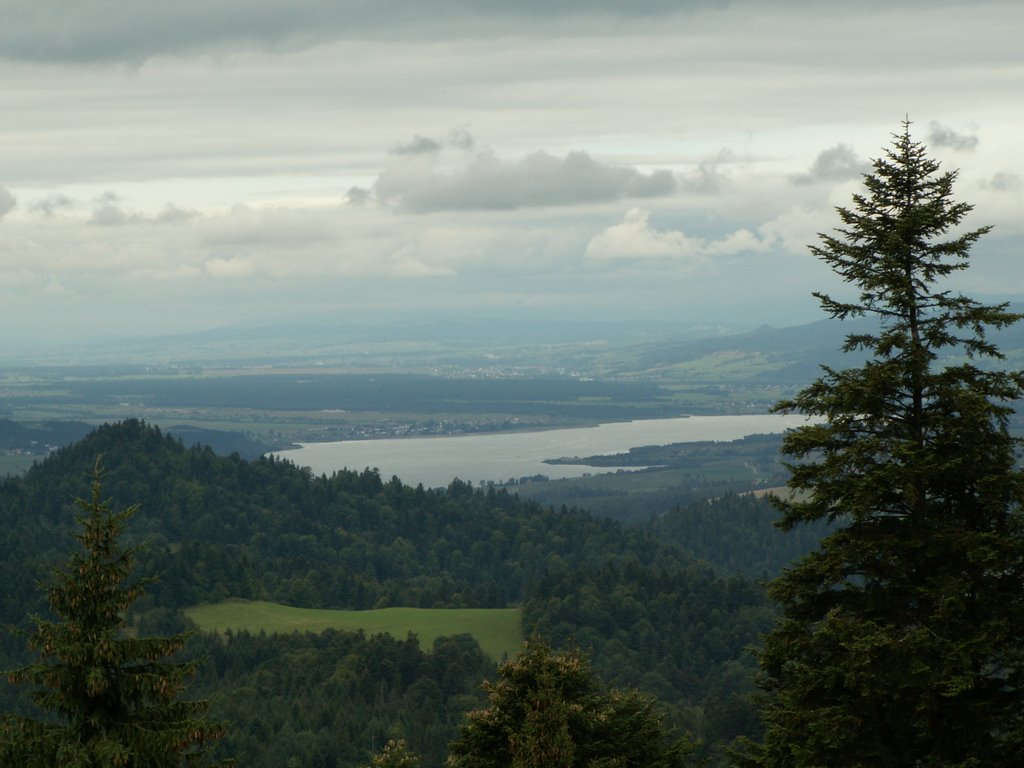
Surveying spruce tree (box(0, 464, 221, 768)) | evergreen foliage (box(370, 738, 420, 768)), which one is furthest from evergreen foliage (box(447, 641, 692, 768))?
spruce tree (box(0, 464, 221, 768))

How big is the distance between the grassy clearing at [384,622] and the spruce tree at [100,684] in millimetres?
149099

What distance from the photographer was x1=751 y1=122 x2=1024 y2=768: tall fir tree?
80.3 ft

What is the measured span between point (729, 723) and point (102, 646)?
111490 millimetres

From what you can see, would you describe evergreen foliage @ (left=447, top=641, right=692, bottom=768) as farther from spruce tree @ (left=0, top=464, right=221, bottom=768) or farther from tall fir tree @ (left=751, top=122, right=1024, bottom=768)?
spruce tree @ (left=0, top=464, right=221, bottom=768)

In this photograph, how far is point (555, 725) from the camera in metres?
31.8

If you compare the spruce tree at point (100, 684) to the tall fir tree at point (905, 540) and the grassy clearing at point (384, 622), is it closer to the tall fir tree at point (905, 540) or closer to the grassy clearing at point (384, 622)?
the tall fir tree at point (905, 540)

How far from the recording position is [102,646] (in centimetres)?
2286

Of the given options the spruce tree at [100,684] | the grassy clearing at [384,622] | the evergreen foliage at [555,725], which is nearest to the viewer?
the spruce tree at [100,684]

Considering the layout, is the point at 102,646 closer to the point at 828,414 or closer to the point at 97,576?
the point at 97,576

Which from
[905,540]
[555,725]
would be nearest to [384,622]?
[555,725]

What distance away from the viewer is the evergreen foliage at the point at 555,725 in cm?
3130

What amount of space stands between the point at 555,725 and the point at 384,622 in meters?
159

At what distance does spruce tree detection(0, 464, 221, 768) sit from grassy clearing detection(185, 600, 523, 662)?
149099mm

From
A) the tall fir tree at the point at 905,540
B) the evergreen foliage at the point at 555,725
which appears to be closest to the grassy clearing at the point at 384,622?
the evergreen foliage at the point at 555,725
